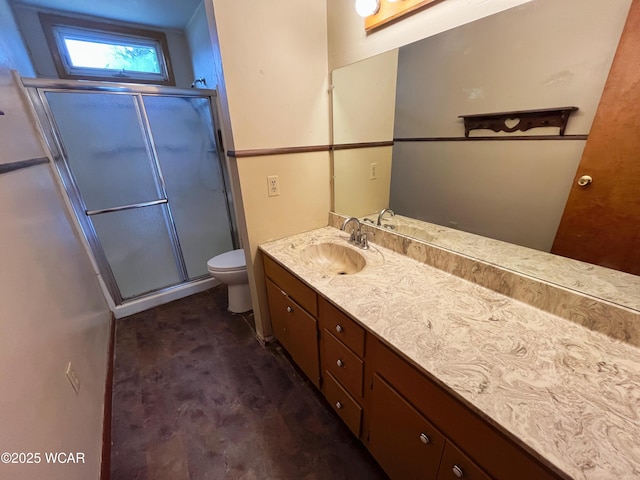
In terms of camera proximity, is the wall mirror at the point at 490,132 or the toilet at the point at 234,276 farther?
the toilet at the point at 234,276

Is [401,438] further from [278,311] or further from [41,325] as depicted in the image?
[41,325]

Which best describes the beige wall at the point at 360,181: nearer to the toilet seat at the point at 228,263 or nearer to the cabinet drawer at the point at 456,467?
the toilet seat at the point at 228,263

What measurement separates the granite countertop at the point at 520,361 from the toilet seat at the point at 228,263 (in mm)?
1104

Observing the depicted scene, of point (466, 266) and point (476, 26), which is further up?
point (476, 26)

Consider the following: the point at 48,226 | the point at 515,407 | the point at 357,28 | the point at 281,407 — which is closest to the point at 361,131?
the point at 357,28

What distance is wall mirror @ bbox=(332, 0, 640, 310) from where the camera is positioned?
760 millimetres

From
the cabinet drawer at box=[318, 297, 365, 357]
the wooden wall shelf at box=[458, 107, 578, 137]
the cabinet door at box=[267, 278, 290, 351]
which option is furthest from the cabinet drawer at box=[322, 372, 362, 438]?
the wooden wall shelf at box=[458, 107, 578, 137]

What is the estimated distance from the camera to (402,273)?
1.16 metres

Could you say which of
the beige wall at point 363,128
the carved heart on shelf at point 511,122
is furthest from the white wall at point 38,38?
the carved heart on shelf at point 511,122

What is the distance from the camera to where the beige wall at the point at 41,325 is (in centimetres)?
77

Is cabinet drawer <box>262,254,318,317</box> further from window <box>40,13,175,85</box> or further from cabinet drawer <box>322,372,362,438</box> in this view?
window <box>40,13,175,85</box>

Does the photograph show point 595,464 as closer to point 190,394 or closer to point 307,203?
point 307,203

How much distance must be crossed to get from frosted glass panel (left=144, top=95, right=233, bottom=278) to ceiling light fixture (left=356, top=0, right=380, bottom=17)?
172 cm

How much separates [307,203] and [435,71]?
95cm
